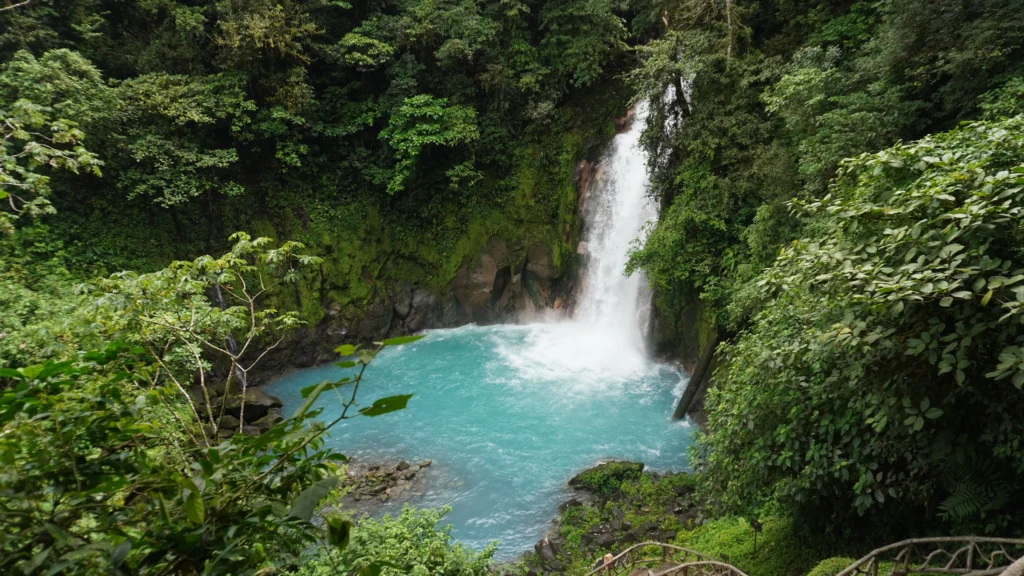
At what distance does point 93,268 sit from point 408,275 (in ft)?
24.7

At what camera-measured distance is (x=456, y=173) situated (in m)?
14.0

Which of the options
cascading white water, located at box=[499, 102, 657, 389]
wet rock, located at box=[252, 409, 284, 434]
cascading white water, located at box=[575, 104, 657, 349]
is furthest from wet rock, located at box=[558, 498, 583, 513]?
wet rock, located at box=[252, 409, 284, 434]

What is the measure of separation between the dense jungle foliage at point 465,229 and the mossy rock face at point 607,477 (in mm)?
1981

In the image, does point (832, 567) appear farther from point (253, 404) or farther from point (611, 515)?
point (253, 404)

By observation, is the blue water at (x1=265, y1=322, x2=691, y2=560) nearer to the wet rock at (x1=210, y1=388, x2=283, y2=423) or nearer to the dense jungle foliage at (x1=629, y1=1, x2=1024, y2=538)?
the wet rock at (x1=210, y1=388, x2=283, y2=423)

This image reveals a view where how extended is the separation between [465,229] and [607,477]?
8980 mm

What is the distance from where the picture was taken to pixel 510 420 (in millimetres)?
11008

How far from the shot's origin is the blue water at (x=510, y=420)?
8.73 m

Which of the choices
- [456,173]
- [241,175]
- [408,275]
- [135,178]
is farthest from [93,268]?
[456,173]

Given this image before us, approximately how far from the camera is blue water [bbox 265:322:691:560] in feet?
28.6

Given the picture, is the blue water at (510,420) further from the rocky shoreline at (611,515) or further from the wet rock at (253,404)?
the wet rock at (253,404)

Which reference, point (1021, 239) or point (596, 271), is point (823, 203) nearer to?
point (1021, 239)

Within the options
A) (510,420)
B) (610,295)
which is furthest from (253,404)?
(610,295)

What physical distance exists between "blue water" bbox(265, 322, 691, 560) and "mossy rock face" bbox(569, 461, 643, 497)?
15.4 inches
